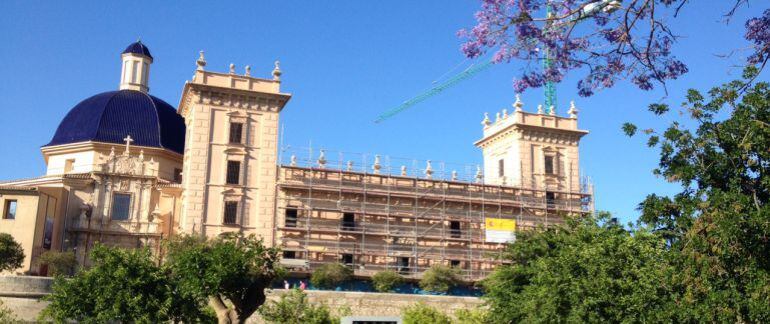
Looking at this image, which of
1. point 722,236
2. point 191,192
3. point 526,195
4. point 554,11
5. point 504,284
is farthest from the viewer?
point 526,195

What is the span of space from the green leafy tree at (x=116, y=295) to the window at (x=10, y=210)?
53.7 feet

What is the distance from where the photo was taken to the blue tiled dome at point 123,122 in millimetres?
45344

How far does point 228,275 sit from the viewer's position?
23.5 m

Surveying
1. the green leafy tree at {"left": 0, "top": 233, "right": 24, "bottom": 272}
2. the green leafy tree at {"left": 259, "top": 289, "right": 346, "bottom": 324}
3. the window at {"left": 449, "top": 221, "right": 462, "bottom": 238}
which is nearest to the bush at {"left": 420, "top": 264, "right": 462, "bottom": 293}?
the window at {"left": 449, "top": 221, "right": 462, "bottom": 238}

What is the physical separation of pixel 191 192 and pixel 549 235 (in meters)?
19.9

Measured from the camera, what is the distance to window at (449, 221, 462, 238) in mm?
45513

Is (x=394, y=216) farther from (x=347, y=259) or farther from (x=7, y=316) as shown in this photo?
(x=7, y=316)

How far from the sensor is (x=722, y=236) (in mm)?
14172

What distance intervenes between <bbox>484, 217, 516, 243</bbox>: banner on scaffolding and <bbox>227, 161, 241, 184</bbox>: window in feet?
49.2

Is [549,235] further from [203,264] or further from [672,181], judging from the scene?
[203,264]

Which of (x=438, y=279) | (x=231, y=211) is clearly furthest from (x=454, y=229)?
(x=231, y=211)

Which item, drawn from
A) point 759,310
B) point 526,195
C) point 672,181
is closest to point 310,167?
Result: point 526,195

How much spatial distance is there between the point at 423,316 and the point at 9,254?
60.4 feet

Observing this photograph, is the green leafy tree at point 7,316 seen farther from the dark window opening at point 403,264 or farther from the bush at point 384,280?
the dark window opening at point 403,264
